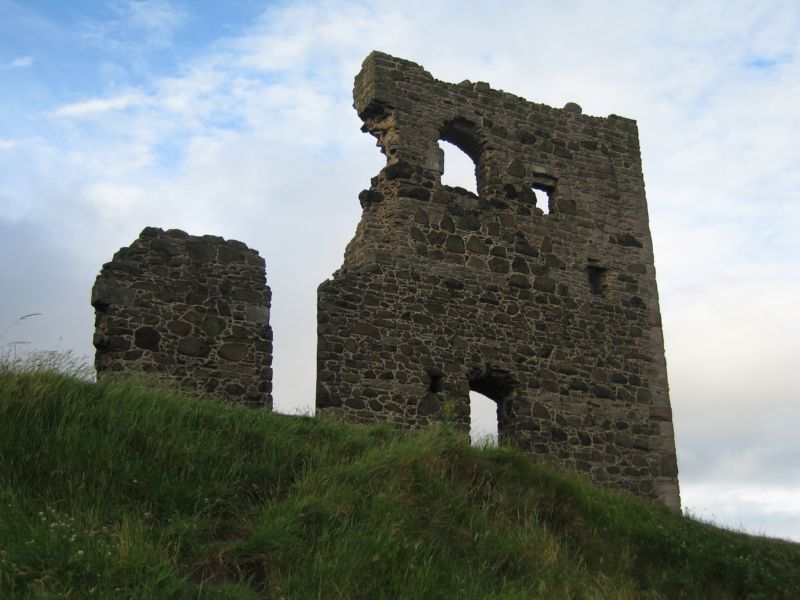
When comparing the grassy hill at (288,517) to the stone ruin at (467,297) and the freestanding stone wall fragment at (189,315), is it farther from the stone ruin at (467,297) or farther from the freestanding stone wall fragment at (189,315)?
the stone ruin at (467,297)

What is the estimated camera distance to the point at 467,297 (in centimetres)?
1267

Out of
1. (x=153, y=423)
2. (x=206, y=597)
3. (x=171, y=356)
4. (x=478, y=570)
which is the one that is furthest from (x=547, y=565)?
(x=171, y=356)

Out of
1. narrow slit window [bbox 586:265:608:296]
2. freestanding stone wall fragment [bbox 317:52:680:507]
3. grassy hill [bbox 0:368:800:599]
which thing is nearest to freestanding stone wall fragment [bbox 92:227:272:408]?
freestanding stone wall fragment [bbox 317:52:680:507]

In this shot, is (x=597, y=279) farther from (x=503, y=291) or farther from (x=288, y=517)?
(x=288, y=517)

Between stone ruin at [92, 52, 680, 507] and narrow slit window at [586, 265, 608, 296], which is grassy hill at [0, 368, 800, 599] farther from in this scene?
narrow slit window at [586, 265, 608, 296]

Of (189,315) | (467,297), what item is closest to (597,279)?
(467,297)

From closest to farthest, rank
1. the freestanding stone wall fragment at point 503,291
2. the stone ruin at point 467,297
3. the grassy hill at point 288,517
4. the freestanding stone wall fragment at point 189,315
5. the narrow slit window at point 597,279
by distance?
the grassy hill at point 288,517
the freestanding stone wall fragment at point 189,315
the stone ruin at point 467,297
the freestanding stone wall fragment at point 503,291
the narrow slit window at point 597,279

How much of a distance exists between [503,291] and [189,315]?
4.52m

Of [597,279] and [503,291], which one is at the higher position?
[597,279]

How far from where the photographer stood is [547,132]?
14484 mm

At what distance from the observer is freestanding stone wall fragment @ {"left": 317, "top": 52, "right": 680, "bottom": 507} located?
11.8 metres

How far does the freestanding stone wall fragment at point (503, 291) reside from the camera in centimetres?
1183

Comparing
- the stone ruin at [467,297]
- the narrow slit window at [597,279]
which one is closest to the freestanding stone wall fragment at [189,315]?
the stone ruin at [467,297]

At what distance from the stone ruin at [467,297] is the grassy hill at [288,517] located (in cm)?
245
